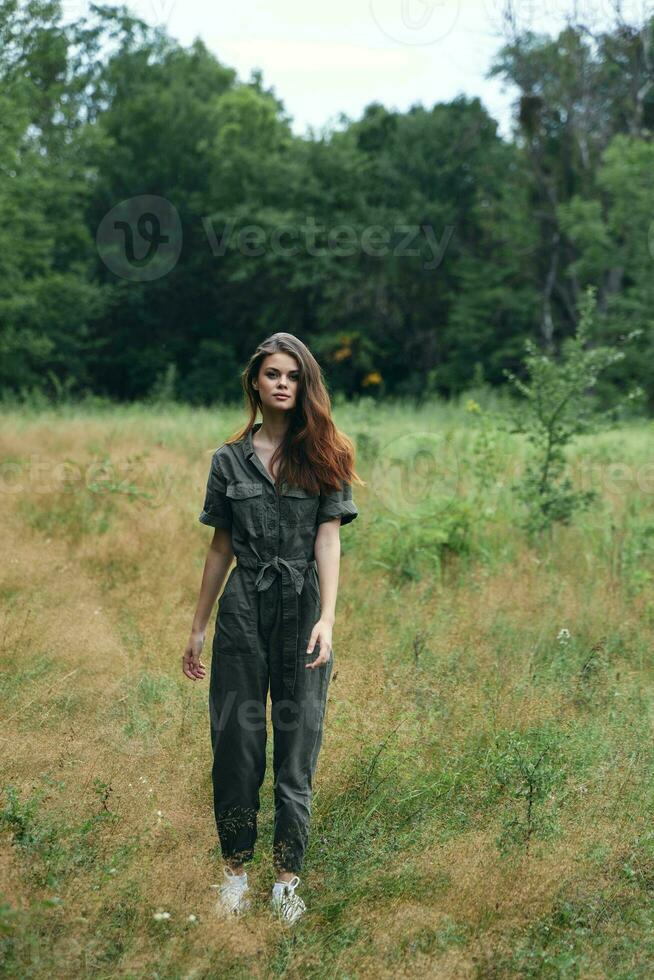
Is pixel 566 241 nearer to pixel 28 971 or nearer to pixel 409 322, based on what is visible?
pixel 409 322

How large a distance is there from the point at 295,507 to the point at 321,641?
48 centimetres

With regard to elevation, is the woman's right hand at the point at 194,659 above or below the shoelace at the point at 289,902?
above

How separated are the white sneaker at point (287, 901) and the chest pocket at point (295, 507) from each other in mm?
1230

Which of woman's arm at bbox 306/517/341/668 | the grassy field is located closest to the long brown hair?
woman's arm at bbox 306/517/341/668

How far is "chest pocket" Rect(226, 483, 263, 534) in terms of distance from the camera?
11.6 ft

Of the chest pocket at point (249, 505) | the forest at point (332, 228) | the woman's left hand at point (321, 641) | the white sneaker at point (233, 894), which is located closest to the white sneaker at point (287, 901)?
the white sneaker at point (233, 894)

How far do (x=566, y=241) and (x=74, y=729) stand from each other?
95.2 ft

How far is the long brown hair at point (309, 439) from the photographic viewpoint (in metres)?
3.56

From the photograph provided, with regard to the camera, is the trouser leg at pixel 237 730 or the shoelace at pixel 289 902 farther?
the trouser leg at pixel 237 730

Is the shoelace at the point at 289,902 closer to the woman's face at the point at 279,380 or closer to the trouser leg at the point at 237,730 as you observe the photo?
the trouser leg at the point at 237,730

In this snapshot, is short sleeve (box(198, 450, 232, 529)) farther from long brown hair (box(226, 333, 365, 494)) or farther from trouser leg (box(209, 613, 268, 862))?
trouser leg (box(209, 613, 268, 862))

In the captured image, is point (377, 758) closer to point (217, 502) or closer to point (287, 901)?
point (287, 901)

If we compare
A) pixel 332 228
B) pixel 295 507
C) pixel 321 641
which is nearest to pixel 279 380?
pixel 295 507

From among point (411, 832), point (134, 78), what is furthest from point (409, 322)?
point (411, 832)
